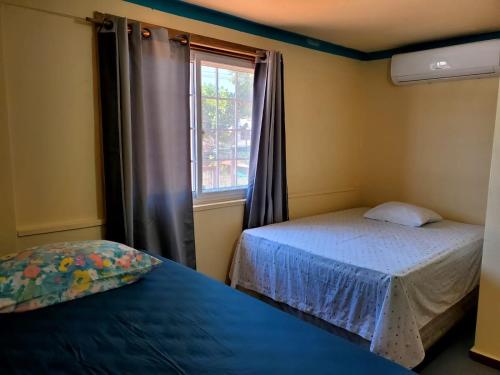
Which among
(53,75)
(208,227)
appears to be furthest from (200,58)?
(208,227)

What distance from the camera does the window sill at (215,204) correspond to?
8.82 ft

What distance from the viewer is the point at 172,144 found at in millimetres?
2455

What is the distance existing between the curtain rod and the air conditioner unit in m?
1.41

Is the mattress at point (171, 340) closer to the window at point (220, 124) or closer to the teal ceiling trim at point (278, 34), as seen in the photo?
the window at point (220, 124)

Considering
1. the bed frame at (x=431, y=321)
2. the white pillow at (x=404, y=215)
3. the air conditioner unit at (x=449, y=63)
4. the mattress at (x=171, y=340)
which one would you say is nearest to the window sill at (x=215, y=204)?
the bed frame at (x=431, y=321)

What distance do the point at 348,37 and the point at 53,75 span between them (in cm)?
235

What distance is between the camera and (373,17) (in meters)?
2.68

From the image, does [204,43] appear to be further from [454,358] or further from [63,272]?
[454,358]

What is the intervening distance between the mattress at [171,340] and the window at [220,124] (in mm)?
1259

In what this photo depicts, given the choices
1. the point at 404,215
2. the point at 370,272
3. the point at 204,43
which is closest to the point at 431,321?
the point at 370,272

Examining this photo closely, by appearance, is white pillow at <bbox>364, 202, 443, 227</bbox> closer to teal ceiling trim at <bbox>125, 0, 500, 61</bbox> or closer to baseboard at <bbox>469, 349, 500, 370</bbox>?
baseboard at <bbox>469, 349, 500, 370</bbox>

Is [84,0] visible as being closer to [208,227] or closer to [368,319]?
[208,227]

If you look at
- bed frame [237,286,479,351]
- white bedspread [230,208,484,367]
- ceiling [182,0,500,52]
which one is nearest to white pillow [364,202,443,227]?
white bedspread [230,208,484,367]

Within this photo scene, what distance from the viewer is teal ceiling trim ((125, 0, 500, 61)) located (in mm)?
2420
